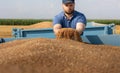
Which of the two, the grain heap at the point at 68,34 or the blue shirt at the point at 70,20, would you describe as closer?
the grain heap at the point at 68,34

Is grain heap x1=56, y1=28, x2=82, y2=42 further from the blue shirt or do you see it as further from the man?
the blue shirt

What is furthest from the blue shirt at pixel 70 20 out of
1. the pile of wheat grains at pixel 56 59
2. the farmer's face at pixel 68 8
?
the pile of wheat grains at pixel 56 59

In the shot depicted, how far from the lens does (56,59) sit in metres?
4.28


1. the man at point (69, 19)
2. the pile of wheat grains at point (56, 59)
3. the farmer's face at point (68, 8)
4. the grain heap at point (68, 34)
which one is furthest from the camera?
the man at point (69, 19)

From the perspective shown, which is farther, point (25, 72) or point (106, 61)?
point (106, 61)

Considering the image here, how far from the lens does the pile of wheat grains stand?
4102mm

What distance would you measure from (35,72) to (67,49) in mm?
625

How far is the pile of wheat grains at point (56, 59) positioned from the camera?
13.5 feet

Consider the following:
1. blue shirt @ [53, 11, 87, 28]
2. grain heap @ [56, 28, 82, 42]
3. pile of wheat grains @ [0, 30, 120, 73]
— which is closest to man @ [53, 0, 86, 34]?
blue shirt @ [53, 11, 87, 28]

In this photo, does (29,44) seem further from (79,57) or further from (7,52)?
(79,57)

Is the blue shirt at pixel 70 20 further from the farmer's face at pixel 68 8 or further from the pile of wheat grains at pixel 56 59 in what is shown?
the pile of wheat grains at pixel 56 59

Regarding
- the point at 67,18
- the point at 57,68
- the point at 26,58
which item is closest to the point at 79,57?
the point at 57,68

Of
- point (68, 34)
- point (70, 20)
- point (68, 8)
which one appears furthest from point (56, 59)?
point (70, 20)

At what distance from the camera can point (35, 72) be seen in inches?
160
